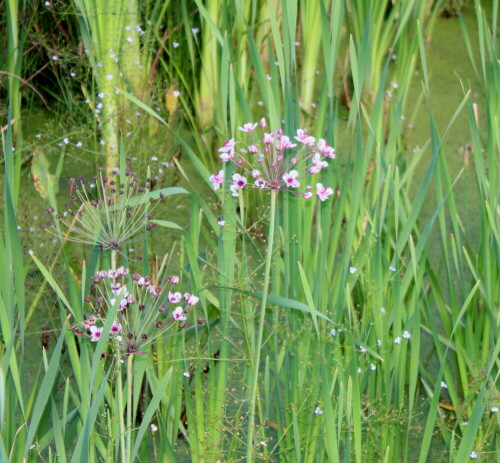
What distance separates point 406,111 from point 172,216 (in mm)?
1022

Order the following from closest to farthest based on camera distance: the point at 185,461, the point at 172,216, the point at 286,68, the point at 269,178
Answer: the point at 269,178
the point at 286,68
the point at 185,461
the point at 172,216

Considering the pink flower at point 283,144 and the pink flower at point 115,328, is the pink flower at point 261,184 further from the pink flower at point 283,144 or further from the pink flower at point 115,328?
the pink flower at point 115,328

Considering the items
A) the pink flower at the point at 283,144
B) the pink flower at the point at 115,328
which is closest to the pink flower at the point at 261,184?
the pink flower at the point at 283,144

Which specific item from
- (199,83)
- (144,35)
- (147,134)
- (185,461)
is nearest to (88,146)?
(147,134)

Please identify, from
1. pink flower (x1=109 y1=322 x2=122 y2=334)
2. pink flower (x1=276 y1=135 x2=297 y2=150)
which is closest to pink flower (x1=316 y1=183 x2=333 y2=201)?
pink flower (x1=276 y1=135 x2=297 y2=150)

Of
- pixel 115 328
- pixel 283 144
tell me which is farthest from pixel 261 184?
pixel 115 328

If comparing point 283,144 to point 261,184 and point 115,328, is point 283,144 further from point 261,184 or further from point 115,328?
point 115,328

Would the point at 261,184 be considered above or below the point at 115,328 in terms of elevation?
above

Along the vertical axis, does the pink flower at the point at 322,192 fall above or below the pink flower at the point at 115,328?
above

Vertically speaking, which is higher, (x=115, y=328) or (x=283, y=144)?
(x=283, y=144)

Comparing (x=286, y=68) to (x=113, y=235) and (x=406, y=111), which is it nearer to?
(x=113, y=235)

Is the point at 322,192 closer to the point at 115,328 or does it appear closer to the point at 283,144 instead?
the point at 283,144

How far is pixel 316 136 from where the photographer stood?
1.41m

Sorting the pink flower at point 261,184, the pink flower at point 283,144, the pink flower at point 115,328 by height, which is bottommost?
the pink flower at point 115,328
